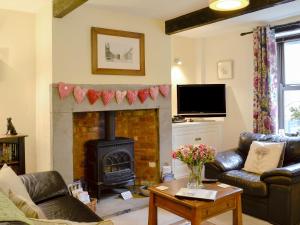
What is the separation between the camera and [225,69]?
16.7 ft

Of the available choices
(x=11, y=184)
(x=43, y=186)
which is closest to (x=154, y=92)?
(x=43, y=186)

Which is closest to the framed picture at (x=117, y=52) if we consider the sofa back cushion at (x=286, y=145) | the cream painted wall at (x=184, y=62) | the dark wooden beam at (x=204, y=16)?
the dark wooden beam at (x=204, y=16)

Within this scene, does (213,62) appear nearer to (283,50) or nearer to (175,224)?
(283,50)

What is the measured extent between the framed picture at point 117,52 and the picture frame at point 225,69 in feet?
5.75

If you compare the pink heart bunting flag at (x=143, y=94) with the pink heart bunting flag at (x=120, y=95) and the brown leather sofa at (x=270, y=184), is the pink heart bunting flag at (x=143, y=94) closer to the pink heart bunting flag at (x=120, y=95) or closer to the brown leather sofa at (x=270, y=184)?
the pink heart bunting flag at (x=120, y=95)

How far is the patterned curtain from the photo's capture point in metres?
4.29

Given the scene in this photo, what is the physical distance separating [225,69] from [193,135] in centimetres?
132

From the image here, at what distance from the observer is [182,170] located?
4.70 meters

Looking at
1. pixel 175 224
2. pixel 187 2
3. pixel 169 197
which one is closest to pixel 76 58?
pixel 187 2

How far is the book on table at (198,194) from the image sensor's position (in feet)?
8.20

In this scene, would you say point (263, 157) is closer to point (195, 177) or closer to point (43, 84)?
point (195, 177)

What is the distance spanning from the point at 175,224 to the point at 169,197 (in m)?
0.68

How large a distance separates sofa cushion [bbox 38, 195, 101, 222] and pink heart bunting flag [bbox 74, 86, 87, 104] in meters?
1.18

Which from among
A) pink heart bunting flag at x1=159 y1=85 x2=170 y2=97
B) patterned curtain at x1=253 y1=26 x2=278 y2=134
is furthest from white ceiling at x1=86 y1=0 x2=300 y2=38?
pink heart bunting flag at x1=159 y1=85 x2=170 y2=97
